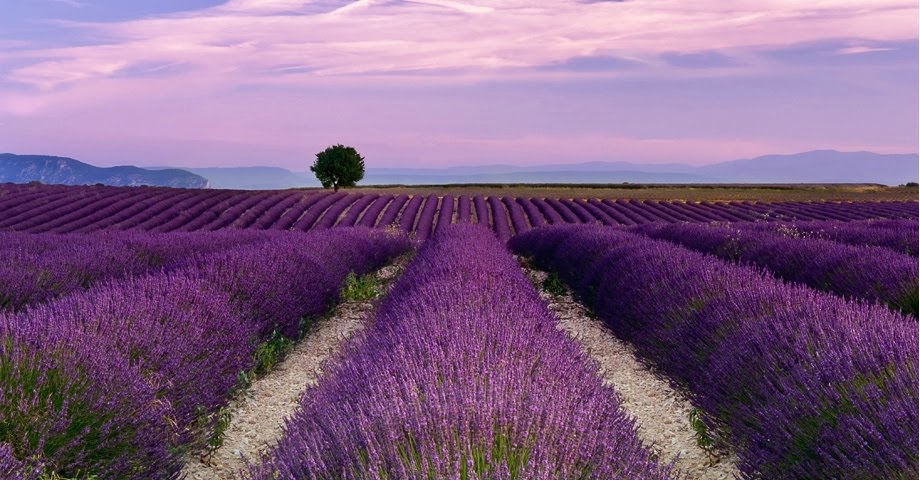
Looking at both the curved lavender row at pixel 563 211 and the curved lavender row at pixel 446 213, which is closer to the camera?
the curved lavender row at pixel 446 213

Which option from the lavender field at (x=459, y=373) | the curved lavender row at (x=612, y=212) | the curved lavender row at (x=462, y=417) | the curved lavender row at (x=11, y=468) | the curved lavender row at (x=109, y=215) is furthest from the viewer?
the curved lavender row at (x=612, y=212)

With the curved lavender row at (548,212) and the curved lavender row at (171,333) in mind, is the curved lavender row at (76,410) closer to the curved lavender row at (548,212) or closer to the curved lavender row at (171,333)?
the curved lavender row at (171,333)

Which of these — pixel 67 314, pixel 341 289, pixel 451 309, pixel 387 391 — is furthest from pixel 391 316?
pixel 341 289

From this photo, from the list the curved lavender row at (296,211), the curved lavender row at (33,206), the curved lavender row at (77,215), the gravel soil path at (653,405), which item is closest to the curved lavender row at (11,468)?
the gravel soil path at (653,405)

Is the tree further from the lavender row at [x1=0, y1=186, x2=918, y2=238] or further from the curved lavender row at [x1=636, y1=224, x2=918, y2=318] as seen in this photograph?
the curved lavender row at [x1=636, y1=224, x2=918, y2=318]

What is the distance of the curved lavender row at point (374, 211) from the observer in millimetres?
23781

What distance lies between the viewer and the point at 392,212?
26.3 metres

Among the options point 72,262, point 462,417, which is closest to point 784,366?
point 462,417

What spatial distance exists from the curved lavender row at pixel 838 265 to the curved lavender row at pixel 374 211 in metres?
13.7

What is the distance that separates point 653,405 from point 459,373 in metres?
2.67

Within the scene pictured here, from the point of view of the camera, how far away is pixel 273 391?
5184mm

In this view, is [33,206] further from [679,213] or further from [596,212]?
[679,213]

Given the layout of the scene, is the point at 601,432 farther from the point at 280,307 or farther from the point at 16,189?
the point at 16,189

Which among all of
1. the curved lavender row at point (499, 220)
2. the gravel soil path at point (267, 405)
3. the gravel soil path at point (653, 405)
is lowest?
the gravel soil path at point (267, 405)
